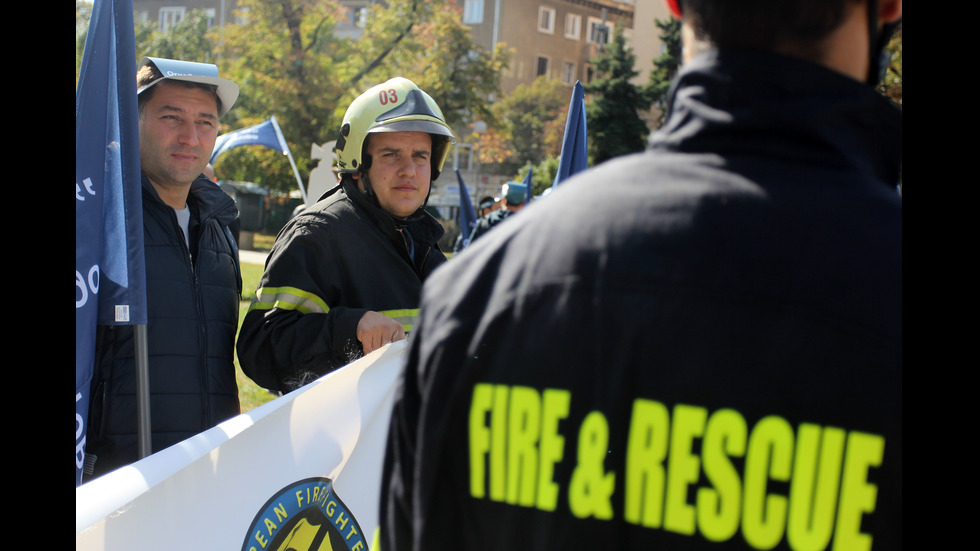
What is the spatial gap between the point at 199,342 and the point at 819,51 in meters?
2.50

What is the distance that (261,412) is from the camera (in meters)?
2.48

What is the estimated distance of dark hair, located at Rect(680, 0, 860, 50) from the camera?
1.04 meters

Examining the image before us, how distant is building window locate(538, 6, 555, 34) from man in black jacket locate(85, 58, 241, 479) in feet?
176

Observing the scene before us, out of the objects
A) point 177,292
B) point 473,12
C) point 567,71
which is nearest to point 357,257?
point 177,292

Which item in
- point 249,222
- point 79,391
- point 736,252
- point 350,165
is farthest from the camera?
point 249,222

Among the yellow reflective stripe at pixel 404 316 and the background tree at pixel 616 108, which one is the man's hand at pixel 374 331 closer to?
the yellow reflective stripe at pixel 404 316

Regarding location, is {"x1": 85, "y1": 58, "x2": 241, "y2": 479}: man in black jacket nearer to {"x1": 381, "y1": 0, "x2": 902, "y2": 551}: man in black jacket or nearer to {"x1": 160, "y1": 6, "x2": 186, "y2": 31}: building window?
{"x1": 381, "y1": 0, "x2": 902, "y2": 551}: man in black jacket

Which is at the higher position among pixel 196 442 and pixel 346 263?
pixel 346 263

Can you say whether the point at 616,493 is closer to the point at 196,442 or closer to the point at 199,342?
the point at 196,442

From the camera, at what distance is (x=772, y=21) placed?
105cm

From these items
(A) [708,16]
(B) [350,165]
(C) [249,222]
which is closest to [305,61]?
(C) [249,222]

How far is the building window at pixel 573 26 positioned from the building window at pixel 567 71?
165 centimetres

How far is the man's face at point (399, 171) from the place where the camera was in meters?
3.38

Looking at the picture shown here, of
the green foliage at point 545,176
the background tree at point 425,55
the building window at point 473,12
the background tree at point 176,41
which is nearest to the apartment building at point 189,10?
the background tree at point 176,41
